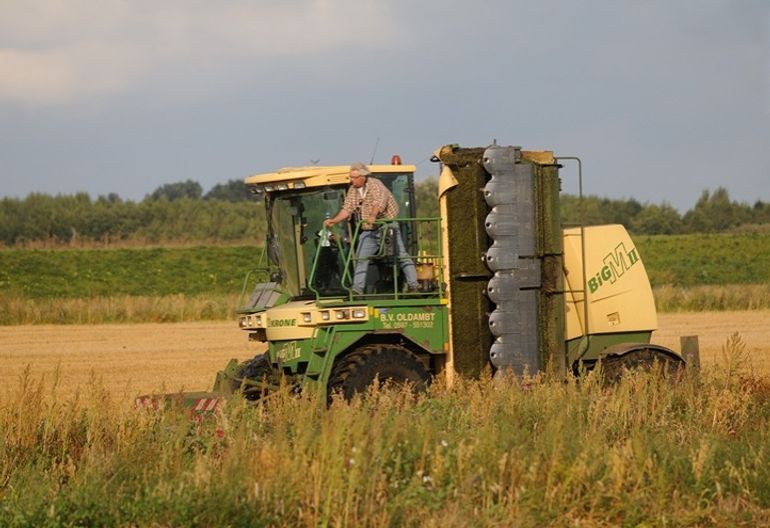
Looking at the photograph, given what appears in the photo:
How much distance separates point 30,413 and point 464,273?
4.60 metres

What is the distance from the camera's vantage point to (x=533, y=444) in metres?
8.95

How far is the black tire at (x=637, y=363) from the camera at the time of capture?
12758 mm

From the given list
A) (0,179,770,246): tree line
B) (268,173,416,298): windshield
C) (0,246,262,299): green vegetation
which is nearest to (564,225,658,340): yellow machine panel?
(268,173,416,298): windshield

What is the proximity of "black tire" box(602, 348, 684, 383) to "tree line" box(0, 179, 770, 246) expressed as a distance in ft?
153

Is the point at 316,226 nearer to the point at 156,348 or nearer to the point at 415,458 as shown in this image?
the point at 415,458

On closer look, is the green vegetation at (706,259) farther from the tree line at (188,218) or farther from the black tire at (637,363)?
the black tire at (637,363)

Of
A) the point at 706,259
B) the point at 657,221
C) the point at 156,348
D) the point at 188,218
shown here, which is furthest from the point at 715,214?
the point at 156,348

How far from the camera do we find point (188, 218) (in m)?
65.5

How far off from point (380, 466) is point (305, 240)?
560 cm

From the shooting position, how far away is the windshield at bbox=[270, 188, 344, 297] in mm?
13094

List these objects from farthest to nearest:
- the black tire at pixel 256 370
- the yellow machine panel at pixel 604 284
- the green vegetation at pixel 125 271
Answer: the green vegetation at pixel 125 271
the black tire at pixel 256 370
the yellow machine panel at pixel 604 284

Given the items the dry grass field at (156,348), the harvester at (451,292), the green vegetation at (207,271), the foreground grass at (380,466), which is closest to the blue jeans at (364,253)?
the harvester at (451,292)

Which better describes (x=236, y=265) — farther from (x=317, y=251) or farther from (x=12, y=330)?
(x=317, y=251)

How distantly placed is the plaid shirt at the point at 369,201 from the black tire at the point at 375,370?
128cm
